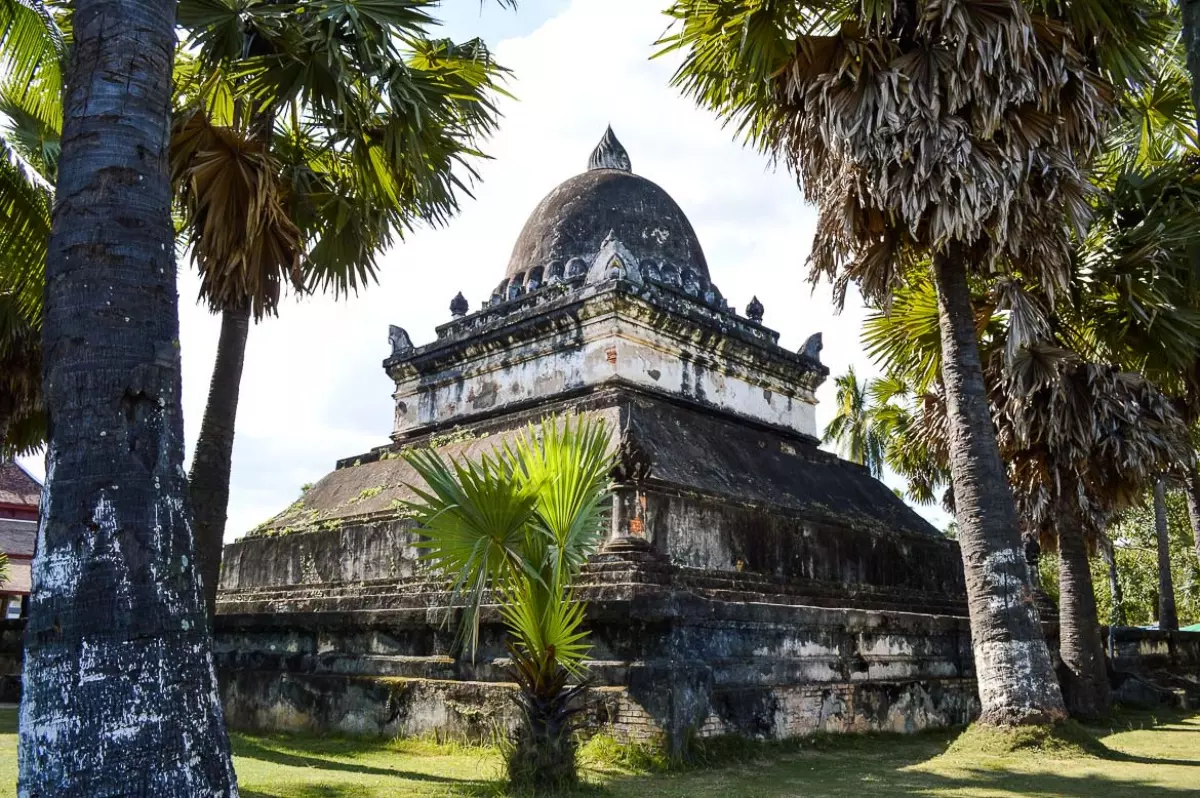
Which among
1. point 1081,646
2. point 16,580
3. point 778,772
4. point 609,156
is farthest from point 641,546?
point 16,580

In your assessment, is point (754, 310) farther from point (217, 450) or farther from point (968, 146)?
point (217, 450)

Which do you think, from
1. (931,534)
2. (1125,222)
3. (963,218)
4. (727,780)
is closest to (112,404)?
(727,780)

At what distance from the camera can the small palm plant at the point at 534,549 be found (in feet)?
19.1

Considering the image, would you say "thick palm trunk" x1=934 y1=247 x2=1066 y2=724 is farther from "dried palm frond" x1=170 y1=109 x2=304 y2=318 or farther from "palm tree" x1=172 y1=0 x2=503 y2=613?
"dried palm frond" x1=170 y1=109 x2=304 y2=318

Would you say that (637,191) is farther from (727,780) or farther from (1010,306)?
(727,780)

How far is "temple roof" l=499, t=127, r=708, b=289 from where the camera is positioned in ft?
49.4

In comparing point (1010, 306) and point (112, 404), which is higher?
point (1010, 306)

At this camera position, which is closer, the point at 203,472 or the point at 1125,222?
the point at 203,472

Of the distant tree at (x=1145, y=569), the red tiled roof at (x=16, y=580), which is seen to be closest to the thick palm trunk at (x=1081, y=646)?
the distant tree at (x=1145, y=569)

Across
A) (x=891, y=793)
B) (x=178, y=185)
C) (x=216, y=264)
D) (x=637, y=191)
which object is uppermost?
(x=637, y=191)

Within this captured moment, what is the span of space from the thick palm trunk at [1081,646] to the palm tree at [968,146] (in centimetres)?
363

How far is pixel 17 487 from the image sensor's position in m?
26.2

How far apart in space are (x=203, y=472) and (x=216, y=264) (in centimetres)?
153

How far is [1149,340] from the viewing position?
10406mm
